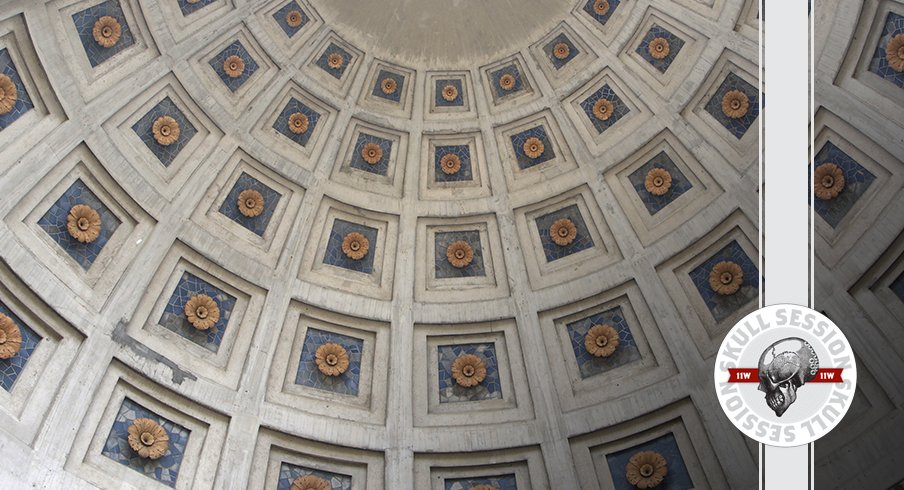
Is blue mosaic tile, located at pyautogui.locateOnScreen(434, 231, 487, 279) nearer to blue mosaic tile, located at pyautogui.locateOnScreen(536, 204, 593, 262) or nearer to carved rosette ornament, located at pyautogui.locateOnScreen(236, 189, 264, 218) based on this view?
blue mosaic tile, located at pyautogui.locateOnScreen(536, 204, 593, 262)

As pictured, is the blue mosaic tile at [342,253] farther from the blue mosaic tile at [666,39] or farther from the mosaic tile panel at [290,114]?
the blue mosaic tile at [666,39]

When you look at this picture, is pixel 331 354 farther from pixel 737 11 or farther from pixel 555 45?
pixel 737 11

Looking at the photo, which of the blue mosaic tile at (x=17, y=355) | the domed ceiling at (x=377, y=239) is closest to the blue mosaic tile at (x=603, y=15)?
the domed ceiling at (x=377, y=239)

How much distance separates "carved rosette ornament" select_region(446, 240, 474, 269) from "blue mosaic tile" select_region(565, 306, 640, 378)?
95.7 inches

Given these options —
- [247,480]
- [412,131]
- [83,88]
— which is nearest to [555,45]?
[412,131]

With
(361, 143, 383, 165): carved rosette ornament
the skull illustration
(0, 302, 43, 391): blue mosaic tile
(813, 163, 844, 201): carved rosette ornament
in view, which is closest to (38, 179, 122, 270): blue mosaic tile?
(0, 302, 43, 391): blue mosaic tile

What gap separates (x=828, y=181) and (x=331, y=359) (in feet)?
31.5

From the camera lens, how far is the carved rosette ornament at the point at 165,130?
16544 mm

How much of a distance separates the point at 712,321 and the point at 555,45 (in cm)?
652

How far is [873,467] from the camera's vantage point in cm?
1412

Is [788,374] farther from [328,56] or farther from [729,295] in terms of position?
[328,56]

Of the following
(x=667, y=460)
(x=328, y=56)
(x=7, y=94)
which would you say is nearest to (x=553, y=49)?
(x=328, y=56)

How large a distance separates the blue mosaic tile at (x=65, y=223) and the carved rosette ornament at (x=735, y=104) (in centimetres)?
1142

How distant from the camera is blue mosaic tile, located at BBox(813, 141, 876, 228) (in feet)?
50.4
